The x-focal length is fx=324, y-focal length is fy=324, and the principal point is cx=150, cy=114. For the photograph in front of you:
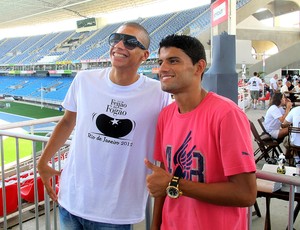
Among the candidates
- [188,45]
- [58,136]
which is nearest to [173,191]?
[188,45]

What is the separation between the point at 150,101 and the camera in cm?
159

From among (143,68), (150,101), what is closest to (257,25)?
(143,68)

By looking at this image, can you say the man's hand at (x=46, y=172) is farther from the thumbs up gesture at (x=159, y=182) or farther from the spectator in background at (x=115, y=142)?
the thumbs up gesture at (x=159, y=182)

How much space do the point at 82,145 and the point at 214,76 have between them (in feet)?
6.94

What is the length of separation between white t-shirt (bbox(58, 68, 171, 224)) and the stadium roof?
26.0 metres

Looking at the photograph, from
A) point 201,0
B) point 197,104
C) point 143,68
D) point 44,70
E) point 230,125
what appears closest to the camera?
point 230,125

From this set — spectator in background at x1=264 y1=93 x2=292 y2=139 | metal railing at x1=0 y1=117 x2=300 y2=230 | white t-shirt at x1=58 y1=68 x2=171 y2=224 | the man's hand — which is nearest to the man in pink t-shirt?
white t-shirt at x1=58 y1=68 x2=171 y2=224

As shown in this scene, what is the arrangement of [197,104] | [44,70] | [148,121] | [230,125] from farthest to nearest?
[44,70], [148,121], [197,104], [230,125]

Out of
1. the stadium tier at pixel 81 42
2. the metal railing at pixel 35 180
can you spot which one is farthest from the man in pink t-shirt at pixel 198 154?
the stadium tier at pixel 81 42

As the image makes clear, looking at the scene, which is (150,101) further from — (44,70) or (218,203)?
(44,70)

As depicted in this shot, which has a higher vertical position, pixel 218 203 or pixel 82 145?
pixel 82 145

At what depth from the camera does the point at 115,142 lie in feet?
5.11

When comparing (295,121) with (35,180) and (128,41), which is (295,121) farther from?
(128,41)

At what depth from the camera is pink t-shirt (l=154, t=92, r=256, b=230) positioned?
1155mm
